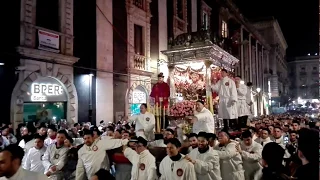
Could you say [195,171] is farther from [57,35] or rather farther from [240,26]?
[240,26]

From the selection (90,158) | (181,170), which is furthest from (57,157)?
(181,170)

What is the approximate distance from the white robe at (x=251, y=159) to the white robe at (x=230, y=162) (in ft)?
0.73

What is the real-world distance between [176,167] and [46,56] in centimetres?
895

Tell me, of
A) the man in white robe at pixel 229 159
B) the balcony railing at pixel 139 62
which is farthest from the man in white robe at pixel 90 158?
the balcony railing at pixel 139 62

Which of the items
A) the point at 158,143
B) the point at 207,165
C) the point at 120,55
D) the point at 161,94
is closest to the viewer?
the point at 207,165

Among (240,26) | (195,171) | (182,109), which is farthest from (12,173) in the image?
(240,26)

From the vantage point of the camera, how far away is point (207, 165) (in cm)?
629

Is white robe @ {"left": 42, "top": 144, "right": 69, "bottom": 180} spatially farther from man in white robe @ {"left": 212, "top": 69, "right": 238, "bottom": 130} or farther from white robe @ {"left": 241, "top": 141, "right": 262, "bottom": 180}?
man in white robe @ {"left": 212, "top": 69, "right": 238, "bottom": 130}

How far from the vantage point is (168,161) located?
634 centimetres

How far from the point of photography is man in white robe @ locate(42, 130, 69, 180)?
23.3 feet

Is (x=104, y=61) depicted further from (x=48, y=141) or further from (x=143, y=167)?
(x=143, y=167)

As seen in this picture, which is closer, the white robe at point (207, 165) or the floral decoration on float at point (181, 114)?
the white robe at point (207, 165)

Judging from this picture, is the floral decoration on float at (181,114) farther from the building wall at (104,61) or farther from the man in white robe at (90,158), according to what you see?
the building wall at (104,61)

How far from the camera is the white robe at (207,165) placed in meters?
6.24
